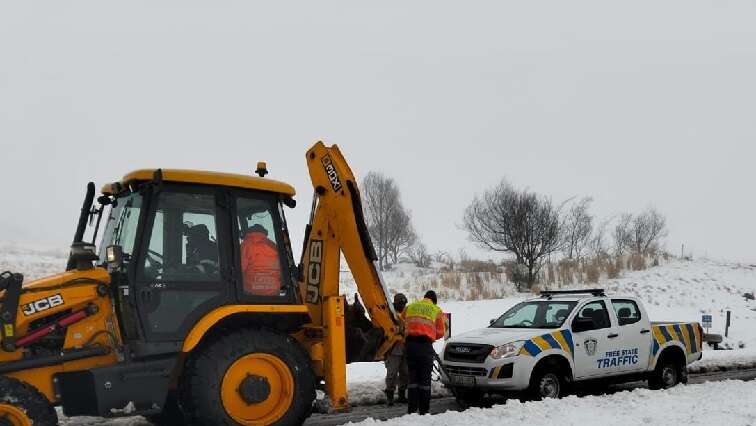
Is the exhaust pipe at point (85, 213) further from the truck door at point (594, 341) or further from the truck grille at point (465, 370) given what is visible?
the truck door at point (594, 341)

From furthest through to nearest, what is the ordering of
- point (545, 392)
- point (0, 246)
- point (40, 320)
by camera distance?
point (0, 246)
point (545, 392)
point (40, 320)

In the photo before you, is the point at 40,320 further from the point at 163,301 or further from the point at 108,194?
the point at 108,194

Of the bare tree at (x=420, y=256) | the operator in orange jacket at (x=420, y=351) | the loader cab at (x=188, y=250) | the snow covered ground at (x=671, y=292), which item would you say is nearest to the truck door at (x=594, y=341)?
the operator in orange jacket at (x=420, y=351)

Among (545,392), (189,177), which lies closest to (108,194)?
(189,177)

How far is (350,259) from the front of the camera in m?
8.29

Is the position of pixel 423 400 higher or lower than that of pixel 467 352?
lower

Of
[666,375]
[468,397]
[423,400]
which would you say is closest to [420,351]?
[423,400]

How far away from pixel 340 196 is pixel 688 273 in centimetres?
2760

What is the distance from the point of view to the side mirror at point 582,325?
10.5m

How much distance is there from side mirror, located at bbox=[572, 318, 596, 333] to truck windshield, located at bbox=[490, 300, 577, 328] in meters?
0.18

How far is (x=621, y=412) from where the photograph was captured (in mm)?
8289

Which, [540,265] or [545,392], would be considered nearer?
[545,392]

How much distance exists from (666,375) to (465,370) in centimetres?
379

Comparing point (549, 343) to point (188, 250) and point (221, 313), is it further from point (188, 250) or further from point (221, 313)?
point (188, 250)
